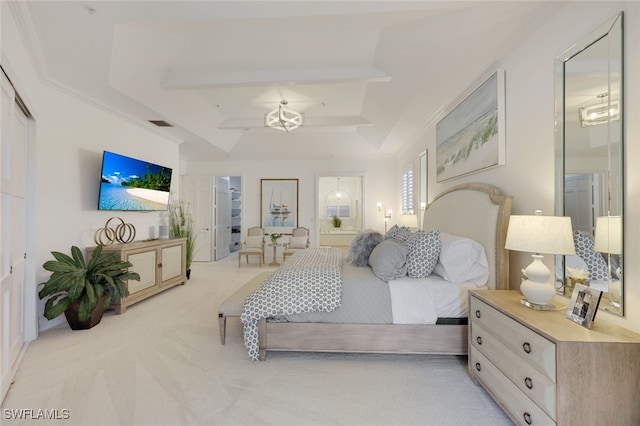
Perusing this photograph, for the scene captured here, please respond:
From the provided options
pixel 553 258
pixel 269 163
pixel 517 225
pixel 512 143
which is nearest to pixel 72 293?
pixel 517 225

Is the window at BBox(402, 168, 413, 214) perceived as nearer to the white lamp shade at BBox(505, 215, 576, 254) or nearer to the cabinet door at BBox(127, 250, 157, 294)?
the white lamp shade at BBox(505, 215, 576, 254)

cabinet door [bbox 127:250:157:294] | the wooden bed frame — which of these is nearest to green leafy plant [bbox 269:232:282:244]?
cabinet door [bbox 127:250:157:294]

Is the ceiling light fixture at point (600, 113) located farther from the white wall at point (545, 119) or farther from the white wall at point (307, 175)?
the white wall at point (307, 175)

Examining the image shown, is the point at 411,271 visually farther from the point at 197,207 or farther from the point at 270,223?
the point at 197,207

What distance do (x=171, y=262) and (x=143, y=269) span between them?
59 cm

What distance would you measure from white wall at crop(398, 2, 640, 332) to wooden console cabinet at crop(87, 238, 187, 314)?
13.4 ft

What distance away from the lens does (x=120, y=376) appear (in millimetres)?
1976

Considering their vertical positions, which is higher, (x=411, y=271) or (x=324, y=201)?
(x=324, y=201)

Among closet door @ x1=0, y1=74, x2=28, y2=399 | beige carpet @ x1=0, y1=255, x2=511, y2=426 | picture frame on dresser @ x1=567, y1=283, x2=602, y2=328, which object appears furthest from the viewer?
closet door @ x1=0, y1=74, x2=28, y2=399

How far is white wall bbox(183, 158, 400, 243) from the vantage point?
6617mm

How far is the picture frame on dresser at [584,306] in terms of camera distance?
1306 mm

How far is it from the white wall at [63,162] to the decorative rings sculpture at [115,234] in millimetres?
73

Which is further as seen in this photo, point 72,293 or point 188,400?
point 72,293

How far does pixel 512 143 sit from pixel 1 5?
12.5 ft
